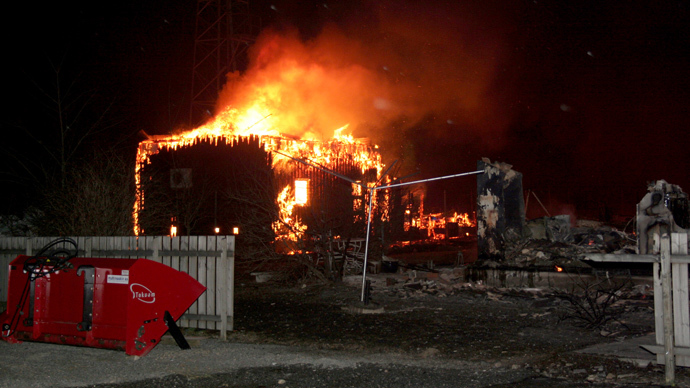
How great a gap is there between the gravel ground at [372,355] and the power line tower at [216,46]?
1796 cm

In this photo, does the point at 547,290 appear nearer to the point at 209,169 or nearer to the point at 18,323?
the point at 18,323

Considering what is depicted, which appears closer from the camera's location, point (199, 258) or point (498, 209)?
point (199, 258)

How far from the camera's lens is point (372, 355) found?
7492 millimetres

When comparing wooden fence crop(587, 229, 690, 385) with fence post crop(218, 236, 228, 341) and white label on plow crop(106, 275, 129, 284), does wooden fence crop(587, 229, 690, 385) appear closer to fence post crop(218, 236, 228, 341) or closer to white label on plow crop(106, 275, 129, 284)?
fence post crop(218, 236, 228, 341)

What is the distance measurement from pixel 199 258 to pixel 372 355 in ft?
11.1

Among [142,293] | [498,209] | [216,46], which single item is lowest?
[142,293]

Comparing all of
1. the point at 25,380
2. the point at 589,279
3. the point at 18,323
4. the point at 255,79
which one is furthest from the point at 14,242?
the point at 255,79

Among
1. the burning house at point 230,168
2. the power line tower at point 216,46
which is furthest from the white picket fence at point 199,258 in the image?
the power line tower at point 216,46

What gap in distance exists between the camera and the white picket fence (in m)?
8.69

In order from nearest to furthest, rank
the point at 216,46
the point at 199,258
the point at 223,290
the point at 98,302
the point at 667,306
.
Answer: the point at 667,306 → the point at 98,302 → the point at 223,290 → the point at 199,258 → the point at 216,46

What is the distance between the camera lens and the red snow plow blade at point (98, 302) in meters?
7.51

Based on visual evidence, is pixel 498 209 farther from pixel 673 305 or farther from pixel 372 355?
pixel 673 305

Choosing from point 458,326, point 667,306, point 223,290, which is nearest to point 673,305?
point 667,306

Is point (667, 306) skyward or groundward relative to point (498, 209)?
groundward
